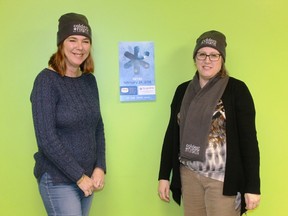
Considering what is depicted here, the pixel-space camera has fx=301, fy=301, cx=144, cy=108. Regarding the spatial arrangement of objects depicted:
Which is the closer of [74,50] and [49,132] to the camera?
[49,132]

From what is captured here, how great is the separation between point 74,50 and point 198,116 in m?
0.66

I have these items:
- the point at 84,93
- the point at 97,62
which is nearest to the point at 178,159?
the point at 84,93

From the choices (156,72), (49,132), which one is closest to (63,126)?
(49,132)

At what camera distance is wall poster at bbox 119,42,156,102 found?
1.76m

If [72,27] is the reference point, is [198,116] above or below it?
below

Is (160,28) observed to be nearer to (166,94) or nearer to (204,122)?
(166,94)

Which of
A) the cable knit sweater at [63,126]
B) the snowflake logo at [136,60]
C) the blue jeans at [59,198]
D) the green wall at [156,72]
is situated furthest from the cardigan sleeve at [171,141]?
the blue jeans at [59,198]

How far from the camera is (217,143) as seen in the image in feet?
4.68

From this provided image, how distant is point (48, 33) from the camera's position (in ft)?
5.56

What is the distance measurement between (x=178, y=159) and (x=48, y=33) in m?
1.00

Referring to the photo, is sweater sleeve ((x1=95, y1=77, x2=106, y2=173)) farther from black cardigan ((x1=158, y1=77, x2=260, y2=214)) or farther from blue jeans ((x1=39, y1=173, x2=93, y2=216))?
black cardigan ((x1=158, y1=77, x2=260, y2=214))

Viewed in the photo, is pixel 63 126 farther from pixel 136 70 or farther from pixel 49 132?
pixel 136 70

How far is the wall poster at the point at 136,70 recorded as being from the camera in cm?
176

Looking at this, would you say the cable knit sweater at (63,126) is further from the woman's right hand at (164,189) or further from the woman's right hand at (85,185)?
the woman's right hand at (164,189)
